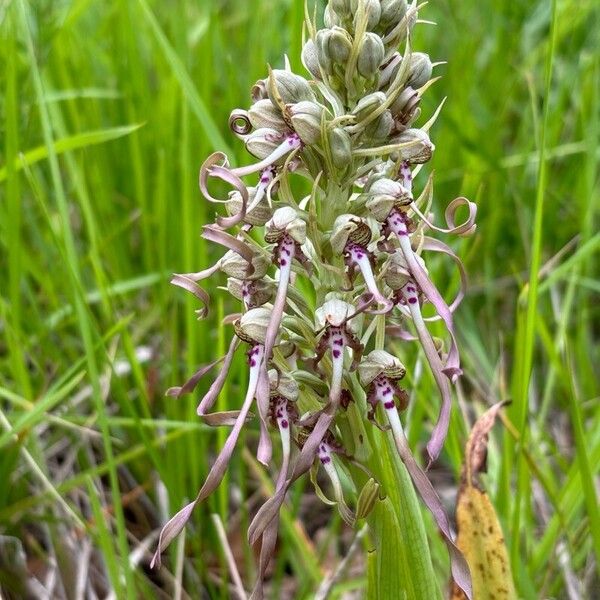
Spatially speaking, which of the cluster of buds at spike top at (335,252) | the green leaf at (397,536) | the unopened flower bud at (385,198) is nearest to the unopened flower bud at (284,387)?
the cluster of buds at spike top at (335,252)

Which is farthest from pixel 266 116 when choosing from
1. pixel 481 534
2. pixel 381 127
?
pixel 481 534

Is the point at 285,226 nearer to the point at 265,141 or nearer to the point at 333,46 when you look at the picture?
the point at 265,141

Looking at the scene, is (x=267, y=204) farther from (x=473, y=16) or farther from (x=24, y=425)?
(x=473, y=16)

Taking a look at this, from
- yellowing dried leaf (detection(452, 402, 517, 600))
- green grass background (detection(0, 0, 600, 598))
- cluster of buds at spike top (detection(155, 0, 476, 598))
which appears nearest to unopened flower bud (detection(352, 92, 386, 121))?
cluster of buds at spike top (detection(155, 0, 476, 598))

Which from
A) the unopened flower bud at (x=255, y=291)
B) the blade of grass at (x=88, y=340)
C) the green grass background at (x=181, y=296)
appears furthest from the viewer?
the green grass background at (x=181, y=296)

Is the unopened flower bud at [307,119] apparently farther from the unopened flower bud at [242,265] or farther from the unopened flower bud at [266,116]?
the unopened flower bud at [242,265]
